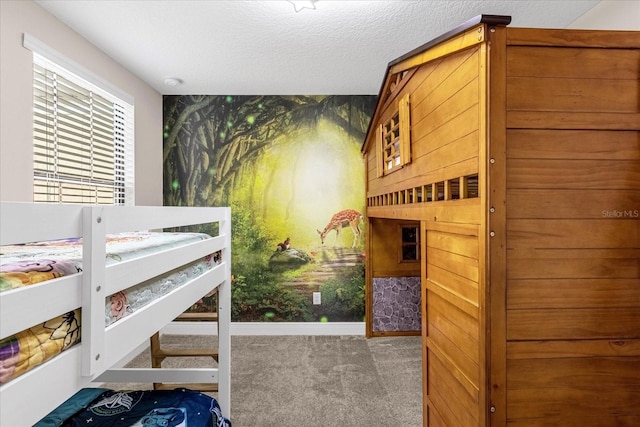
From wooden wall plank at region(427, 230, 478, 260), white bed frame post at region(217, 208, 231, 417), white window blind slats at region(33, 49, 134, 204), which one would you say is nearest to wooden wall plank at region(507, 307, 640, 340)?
wooden wall plank at region(427, 230, 478, 260)

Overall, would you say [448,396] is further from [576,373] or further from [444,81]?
[444,81]

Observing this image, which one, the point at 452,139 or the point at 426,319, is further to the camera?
the point at 426,319

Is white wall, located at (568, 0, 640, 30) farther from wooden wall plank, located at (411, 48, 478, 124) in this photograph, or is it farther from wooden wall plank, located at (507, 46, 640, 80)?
wooden wall plank, located at (411, 48, 478, 124)

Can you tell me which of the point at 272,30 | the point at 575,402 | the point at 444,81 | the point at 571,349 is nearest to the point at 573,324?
the point at 571,349

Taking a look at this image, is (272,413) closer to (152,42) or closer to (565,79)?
(565,79)

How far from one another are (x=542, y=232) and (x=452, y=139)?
1.37ft

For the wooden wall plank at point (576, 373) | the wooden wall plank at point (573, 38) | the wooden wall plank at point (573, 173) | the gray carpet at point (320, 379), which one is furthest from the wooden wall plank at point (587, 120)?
the gray carpet at point (320, 379)

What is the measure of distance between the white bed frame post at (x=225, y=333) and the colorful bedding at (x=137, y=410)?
0.69 ft

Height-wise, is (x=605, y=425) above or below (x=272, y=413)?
above

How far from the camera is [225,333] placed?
1722 mm

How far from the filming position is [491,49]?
95cm

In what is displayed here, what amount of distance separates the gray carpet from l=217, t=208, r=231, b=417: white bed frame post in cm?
33

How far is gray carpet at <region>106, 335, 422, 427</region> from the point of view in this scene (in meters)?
1.93

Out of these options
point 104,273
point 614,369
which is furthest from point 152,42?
point 614,369
